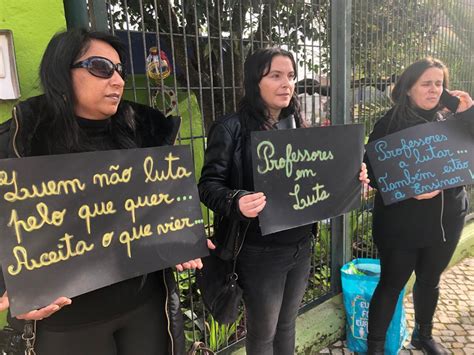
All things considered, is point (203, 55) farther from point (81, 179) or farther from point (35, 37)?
point (81, 179)

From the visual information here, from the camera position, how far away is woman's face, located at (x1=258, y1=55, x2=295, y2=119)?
1830 millimetres

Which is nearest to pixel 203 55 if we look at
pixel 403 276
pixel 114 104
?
pixel 114 104

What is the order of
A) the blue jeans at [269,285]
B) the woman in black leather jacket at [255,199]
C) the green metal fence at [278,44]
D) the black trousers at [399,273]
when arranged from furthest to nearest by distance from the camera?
the black trousers at [399,273]
the green metal fence at [278,44]
the blue jeans at [269,285]
the woman in black leather jacket at [255,199]

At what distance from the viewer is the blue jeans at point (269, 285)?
187 centimetres

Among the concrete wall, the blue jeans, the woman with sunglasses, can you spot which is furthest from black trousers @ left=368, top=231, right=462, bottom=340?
the concrete wall

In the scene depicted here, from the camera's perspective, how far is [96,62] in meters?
1.32

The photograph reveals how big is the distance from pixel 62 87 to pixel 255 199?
0.87m

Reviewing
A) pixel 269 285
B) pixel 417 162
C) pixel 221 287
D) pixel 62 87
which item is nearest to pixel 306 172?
pixel 269 285

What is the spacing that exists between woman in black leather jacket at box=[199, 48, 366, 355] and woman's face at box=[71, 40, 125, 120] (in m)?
0.56

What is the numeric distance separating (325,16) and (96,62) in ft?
7.43

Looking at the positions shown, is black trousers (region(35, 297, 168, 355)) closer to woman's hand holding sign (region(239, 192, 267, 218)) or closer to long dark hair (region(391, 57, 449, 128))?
woman's hand holding sign (region(239, 192, 267, 218))

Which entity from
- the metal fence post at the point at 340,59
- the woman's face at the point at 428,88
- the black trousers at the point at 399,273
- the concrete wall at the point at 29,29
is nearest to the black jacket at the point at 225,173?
the concrete wall at the point at 29,29

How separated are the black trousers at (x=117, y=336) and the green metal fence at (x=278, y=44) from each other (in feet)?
3.07

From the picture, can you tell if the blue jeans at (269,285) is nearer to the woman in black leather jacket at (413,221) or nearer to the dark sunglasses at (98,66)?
the woman in black leather jacket at (413,221)
